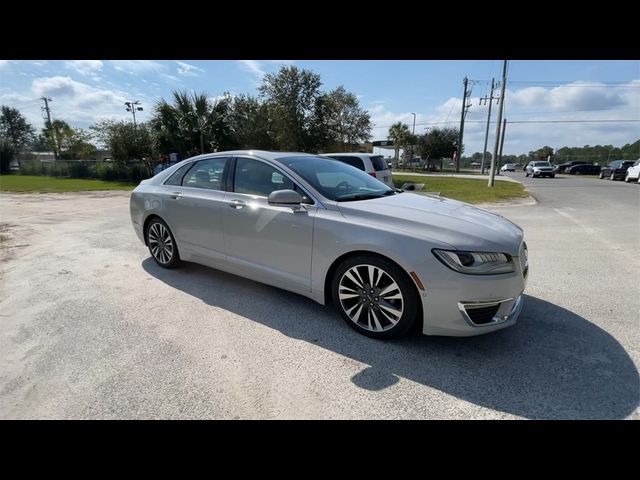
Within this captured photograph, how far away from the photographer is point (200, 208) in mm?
4051

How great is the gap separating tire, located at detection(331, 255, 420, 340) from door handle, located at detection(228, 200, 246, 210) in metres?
1.34

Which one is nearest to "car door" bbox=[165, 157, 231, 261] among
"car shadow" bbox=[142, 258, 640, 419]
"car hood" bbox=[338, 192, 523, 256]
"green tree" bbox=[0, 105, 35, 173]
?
"car shadow" bbox=[142, 258, 640, 419]

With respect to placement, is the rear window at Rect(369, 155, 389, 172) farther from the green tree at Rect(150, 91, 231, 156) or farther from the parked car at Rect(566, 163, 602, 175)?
the parked car at Rect(566, 163, 602, 175)

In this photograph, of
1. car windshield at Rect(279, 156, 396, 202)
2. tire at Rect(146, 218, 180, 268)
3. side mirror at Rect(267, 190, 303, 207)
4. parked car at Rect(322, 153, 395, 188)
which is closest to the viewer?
side mirror at Rect(267, 190, 303, 207)

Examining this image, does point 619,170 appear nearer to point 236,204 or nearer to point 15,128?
point 236,204

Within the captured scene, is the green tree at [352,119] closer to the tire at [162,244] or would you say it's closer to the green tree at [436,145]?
the green tree at [436,145]

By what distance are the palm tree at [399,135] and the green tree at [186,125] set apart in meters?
42.7

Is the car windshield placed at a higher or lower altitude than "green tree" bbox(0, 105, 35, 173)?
lower

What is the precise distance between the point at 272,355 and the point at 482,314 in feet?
5.52

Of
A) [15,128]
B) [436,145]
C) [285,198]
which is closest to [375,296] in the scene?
[285,198]

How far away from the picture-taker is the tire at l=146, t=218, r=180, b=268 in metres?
4.57
